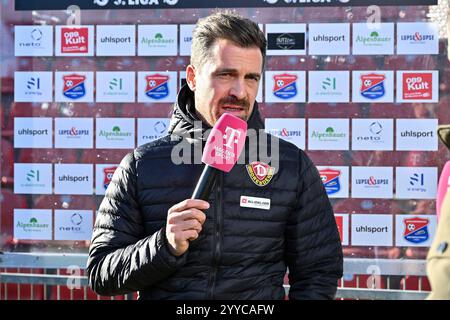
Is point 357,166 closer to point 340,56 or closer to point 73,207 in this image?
point 340,56

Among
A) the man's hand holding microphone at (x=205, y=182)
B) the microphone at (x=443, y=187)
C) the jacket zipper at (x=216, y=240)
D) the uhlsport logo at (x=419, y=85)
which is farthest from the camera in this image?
the uhlsport logo at (x=419, y=85)

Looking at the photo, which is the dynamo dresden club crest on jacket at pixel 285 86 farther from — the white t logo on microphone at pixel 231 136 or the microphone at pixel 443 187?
the white t logo on microphone at pixel 231 136

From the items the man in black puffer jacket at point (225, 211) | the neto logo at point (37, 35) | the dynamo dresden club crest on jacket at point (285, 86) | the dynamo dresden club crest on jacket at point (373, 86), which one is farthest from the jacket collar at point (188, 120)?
the neto logo at point (37, 35)

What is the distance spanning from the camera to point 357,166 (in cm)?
348

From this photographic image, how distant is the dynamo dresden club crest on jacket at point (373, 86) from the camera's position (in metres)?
3.47

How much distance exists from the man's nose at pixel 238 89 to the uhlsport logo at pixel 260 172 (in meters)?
0.21

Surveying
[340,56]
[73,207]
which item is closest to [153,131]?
[73,207]

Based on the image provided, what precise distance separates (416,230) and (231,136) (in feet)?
6.24

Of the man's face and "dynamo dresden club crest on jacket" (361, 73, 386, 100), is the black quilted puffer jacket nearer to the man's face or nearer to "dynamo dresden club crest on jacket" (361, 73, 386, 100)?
the man's face

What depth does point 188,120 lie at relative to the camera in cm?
210

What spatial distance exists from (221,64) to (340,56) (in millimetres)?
1599

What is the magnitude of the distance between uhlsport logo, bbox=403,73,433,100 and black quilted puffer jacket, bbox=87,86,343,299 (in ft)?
5.02

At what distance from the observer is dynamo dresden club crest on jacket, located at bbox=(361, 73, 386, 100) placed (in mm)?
3467

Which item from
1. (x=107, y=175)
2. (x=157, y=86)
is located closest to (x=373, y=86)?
(x=157, y=86)
